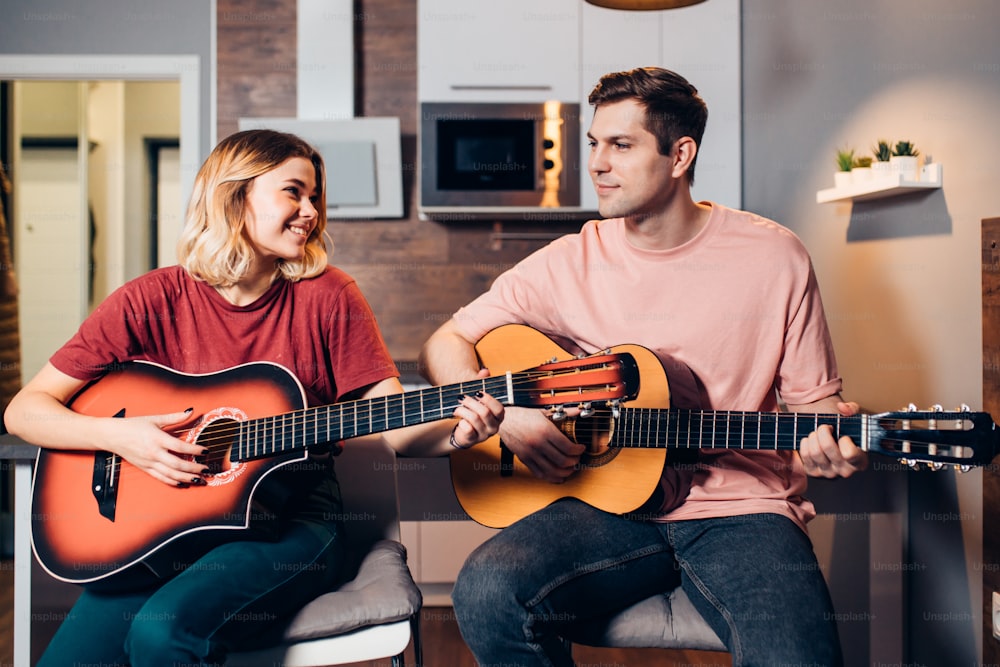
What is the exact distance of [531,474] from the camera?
5.01ft

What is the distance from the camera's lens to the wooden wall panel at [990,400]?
4.82ft

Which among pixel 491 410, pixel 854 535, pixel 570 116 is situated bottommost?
pixel 854 535

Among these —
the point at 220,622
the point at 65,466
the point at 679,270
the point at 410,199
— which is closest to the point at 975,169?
the point at 679,270

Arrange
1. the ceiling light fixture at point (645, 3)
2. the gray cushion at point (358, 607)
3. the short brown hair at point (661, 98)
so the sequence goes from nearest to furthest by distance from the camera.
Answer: the gray cushion at point (358, 607) → the short brown hair at point (661, 98) → the ceiling light fixture at point (645, 3)

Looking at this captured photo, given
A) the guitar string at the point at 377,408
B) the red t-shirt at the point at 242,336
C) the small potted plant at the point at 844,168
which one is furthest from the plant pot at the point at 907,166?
the red t-shirt at the point at 242,336

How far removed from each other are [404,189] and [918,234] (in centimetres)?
215

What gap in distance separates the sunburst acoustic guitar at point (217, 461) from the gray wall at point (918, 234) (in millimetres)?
930

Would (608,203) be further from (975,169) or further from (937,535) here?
(937,535)

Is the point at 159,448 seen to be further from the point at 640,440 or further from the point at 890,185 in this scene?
the point at 890,185

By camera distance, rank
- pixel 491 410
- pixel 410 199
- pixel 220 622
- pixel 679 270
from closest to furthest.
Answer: pixel 220 622
pixel 491 410
pixel 679 270
pixel 410 199

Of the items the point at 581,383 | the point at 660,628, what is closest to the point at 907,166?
the point at 581,383

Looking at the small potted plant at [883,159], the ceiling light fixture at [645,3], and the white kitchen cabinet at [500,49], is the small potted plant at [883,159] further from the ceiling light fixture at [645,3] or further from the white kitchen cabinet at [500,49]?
the white kitchen cabinet at [500,49]

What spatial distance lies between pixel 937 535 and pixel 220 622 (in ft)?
4.98

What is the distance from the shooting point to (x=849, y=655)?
2.15m
